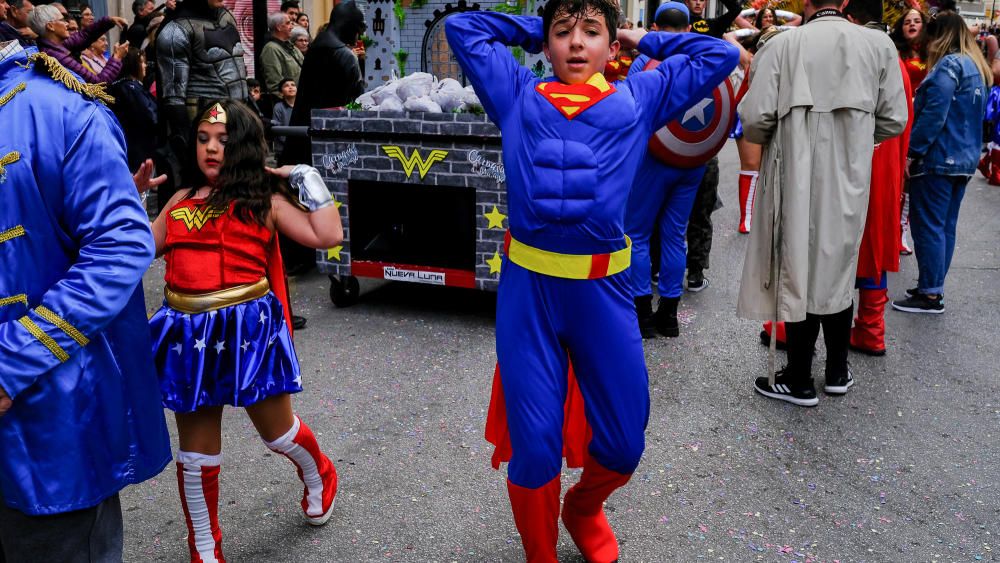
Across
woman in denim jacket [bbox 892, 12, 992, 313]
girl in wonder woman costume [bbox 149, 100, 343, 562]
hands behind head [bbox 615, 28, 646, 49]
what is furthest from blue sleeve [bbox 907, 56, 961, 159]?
girl in wonder woman costume [bbox 149, 100, 343, 562]

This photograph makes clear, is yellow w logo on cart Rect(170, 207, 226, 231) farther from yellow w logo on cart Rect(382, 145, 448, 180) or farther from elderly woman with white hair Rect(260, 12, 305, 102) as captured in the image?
elderly woman with white hair Rect(260, 12, 305, 102)

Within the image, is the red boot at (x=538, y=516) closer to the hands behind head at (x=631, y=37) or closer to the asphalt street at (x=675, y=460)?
the asphalt street at (x=675, y=460)

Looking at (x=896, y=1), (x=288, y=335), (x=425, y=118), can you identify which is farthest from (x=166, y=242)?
(x=896, y=1)

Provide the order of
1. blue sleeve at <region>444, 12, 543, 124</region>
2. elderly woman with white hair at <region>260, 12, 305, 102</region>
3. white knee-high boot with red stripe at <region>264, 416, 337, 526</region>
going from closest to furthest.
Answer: blue sleeve at <region>444, 12, 543, 124</region> → white knee-high boot with red stripe at <region>264, 416, 337, 526</region> → elderly woman with white hair at <region>260, 12, 305, 102</region>

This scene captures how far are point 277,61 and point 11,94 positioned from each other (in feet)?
22.8

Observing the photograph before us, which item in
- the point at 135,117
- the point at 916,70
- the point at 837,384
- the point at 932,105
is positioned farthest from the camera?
the point at 916,70

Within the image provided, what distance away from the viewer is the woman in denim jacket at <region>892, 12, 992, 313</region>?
19.4 ft

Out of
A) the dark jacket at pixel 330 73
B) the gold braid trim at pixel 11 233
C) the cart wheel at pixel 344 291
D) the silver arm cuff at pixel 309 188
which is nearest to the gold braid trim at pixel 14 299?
the gold braid trim at pixel 11 233

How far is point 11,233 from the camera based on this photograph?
2.01 meters

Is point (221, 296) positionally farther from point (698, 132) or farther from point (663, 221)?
point (663, 221)

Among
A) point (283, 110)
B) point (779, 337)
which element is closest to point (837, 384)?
point (779, 337)

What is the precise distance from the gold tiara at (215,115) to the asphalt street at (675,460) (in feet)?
4.86

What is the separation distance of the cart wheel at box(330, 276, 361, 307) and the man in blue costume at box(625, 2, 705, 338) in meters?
1.98

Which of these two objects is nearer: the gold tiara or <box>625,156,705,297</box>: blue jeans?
the gold tiara
